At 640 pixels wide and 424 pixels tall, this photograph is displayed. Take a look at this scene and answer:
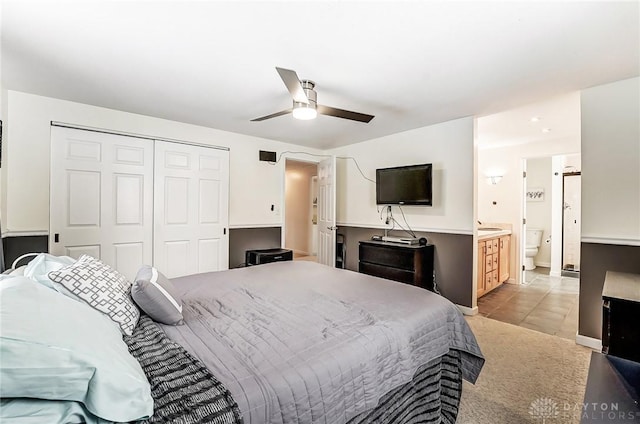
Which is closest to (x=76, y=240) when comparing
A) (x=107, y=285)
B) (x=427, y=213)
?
(x=107, y=285)

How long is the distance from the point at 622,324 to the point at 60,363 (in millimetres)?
2533

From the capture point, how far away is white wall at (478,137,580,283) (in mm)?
4730

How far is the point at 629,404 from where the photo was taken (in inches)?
40.3

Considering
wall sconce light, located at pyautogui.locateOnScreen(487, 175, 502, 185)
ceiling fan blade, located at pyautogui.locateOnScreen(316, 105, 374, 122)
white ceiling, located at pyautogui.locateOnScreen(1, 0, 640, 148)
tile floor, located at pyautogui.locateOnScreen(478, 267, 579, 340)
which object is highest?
white ceiling, located at pyautogui.locateOnScreen(1, 0, 640, 148)

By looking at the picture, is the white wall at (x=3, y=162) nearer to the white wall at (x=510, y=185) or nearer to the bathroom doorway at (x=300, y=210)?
the bathroom doorway at (x=300, y=210)

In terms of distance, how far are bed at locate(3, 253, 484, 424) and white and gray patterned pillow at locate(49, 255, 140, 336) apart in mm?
84

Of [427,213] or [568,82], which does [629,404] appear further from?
[427,213]

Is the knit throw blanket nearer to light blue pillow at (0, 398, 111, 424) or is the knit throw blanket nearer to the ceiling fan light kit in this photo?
light blue pillow at (0, 398, 111, 424)

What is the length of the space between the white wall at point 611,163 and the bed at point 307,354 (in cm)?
193

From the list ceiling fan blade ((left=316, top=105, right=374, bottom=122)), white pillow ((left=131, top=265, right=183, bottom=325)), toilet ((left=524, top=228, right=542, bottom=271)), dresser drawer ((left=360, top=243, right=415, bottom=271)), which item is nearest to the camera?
white pillow ((left=131, top=265, right=183, bottom=325))

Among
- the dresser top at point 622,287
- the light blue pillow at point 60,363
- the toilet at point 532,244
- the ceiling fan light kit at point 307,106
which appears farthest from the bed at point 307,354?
the toilet at point 532,244

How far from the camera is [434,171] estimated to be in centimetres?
388

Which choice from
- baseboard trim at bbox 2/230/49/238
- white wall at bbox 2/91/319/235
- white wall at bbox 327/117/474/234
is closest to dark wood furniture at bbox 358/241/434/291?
white wall at bbox 327/117/474/234

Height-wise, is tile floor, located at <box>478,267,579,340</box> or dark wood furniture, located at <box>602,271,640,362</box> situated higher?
dark wood furniture, located at <box>602,271,640,362</box>
